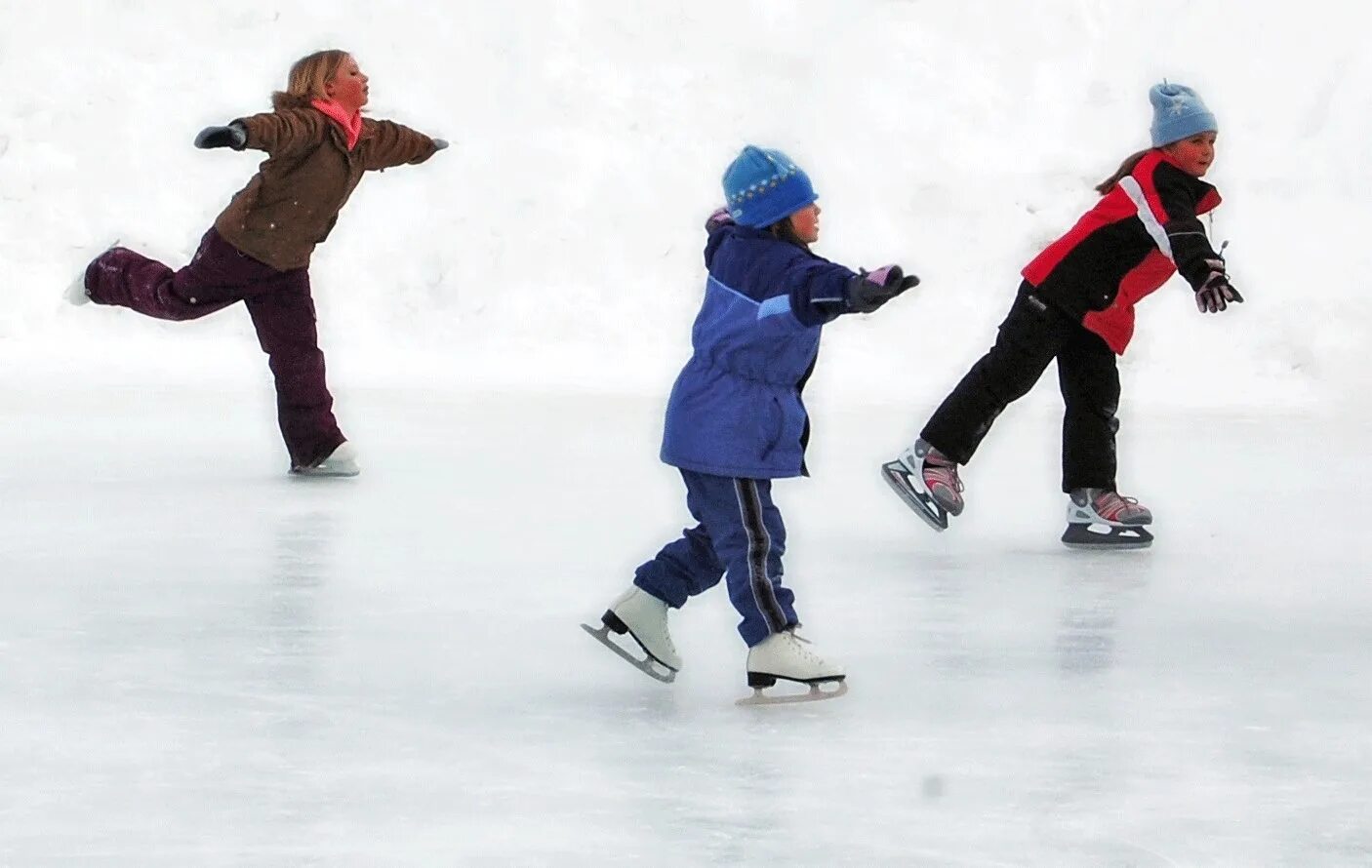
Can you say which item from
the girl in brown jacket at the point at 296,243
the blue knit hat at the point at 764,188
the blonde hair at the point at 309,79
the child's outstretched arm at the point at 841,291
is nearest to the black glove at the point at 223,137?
the girl in brown jacket at the point at 296,243

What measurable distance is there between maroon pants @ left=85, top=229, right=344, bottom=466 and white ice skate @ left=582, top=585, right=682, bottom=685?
10.1ft

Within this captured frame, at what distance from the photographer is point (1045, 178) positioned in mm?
12156

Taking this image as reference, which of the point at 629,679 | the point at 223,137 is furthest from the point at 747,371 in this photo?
the point at 223,137

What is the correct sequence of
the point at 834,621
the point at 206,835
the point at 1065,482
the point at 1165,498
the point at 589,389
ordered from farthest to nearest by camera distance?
the point at 589,389, the point at 1165,498, the point at 1065,482, the point at 834,621, the point at 206,835

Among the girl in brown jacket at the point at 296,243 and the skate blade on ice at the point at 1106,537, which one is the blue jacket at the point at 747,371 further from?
the girl in brown jacket at the point at 296,243

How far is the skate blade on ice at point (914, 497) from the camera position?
5.56 m

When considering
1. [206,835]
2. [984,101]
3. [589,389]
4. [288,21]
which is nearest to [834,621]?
[206,835]

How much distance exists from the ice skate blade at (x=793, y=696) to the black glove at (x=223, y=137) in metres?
2.82

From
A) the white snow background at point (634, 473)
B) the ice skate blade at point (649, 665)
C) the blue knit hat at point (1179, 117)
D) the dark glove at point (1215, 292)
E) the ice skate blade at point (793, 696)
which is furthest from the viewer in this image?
the blue knit hat at point (1179, 117)

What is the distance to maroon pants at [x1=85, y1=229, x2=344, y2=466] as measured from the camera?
6.77 metres

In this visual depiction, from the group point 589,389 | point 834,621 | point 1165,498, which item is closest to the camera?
point 834,621

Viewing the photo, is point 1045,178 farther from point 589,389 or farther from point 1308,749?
point 1308,749

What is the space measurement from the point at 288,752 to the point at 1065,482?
9.53ft

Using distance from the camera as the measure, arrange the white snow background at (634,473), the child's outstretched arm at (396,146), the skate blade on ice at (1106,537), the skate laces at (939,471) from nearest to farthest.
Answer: the white snow background at (634,473) < the skate blade on ice at (1106,537) < the skate laces at (939,471) < the child's outstretched arm at (396,146)
